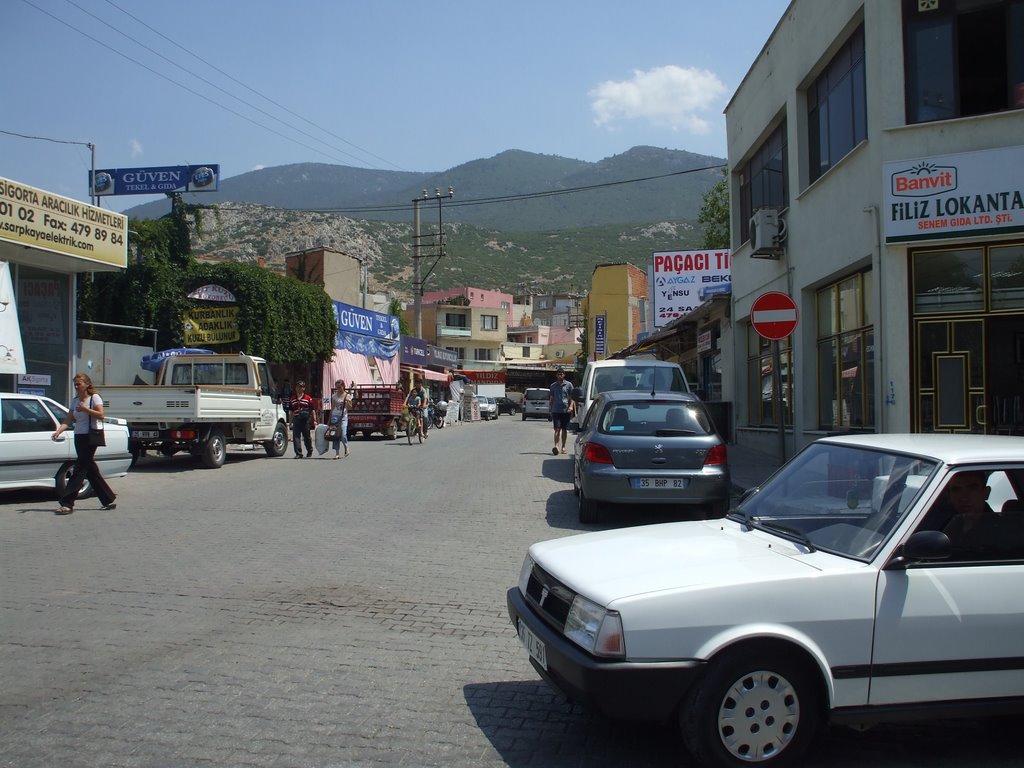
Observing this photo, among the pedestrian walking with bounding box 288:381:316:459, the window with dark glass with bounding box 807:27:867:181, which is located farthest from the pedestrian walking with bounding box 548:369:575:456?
the window with dark glass with bounding box 807:27:867:181

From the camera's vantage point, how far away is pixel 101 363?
24.6 m

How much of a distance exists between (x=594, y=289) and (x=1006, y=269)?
195 ft

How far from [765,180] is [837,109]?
548 centimetres

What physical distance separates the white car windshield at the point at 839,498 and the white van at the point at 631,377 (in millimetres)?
10773

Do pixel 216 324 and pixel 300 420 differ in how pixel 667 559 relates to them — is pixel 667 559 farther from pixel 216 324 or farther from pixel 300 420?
pixel 216 324

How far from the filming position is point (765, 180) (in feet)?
69.8

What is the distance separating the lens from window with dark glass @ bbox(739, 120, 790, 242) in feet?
64.3

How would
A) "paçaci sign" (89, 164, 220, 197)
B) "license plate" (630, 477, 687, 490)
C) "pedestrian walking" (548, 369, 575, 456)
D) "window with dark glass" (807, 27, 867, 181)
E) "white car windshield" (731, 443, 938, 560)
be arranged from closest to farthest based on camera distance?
"white car windshield" (731, 443, 938, 560)
"license plate" (630, 477, 687, 490)
"window with dark glass" (807, 27, 867, 181)
"pedestrian walking" (548, 369, 575, 456)
"paçaci sign" (89, 164, 220, 197)

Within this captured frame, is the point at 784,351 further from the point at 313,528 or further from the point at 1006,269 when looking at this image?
the point at 313,528

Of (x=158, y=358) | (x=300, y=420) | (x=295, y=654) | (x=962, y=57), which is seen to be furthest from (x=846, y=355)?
(x=158, y=358)

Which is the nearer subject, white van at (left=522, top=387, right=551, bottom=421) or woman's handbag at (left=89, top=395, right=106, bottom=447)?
woman's handbag at (left=89, top=395, right=106, bottom=447)

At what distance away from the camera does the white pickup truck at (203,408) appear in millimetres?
16984

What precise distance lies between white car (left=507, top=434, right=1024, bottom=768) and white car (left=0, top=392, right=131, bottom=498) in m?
10.4

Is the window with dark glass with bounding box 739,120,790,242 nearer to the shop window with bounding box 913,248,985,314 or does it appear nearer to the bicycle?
the shop window with bounding box 913,248,985,314
